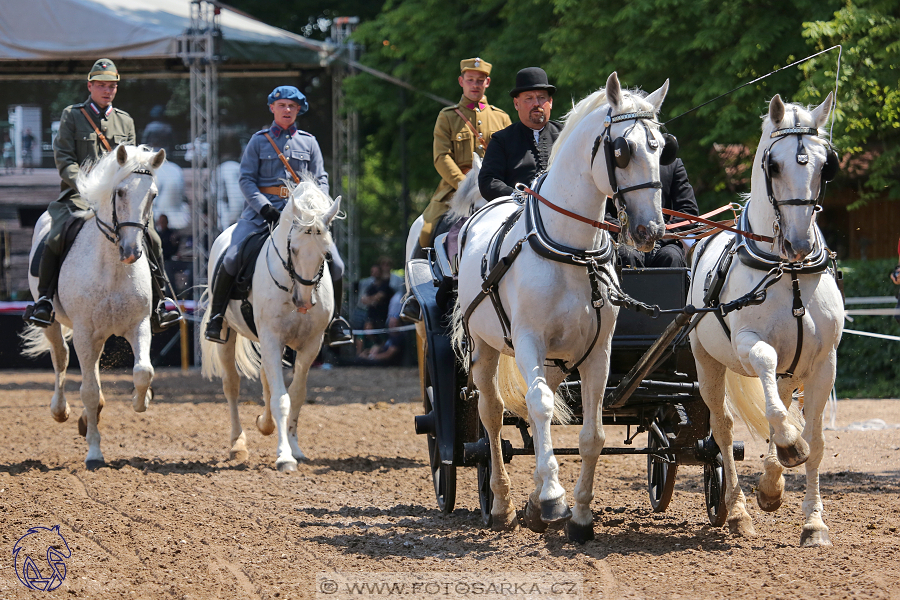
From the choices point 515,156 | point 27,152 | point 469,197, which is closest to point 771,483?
point 515,156

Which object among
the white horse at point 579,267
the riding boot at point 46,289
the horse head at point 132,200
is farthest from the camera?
the riding boot at point 46,289

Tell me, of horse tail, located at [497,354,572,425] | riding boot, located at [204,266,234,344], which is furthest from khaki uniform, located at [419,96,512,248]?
horse tail, located at [497,354,572,425]

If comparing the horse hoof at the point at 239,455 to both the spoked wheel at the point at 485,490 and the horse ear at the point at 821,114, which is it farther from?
the horse ear at the point at 821,114

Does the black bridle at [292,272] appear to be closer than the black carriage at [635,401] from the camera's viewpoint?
No

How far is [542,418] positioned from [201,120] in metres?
13.5

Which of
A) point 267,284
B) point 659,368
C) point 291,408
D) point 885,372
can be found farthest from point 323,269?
point 885,372

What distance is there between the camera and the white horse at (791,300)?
16.4ft

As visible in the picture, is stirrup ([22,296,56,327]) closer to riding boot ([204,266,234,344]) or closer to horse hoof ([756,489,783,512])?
riding boot ([204,266,234,344])

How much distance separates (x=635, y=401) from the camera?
596 cm

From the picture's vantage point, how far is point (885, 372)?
13.6 m

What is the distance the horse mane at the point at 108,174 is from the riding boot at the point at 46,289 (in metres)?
0.63

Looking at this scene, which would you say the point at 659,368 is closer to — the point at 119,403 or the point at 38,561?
the point at 38,561

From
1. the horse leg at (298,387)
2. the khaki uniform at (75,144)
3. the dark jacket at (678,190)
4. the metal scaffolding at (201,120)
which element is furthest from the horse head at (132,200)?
the metal scaffolding at (201,120)

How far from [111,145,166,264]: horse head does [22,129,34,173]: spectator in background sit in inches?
422
